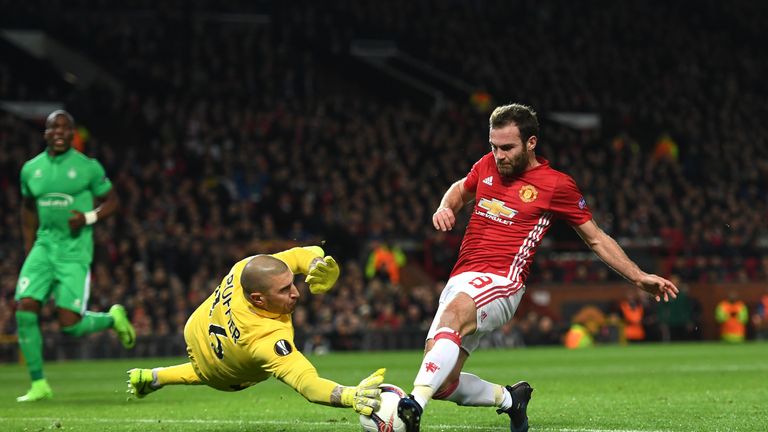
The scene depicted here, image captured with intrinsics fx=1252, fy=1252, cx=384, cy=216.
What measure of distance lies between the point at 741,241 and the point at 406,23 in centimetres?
1393

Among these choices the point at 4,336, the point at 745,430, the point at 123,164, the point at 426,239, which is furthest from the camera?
the point at 426,239

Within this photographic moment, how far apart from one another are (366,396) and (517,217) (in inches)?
68.1

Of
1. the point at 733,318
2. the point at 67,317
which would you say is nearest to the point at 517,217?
the point at 67,317

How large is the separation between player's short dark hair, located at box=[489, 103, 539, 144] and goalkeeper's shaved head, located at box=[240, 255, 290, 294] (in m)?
1.55

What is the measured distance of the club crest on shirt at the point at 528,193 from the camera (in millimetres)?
7664

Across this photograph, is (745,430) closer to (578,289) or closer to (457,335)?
(457,335)

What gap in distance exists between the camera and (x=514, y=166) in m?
7.60

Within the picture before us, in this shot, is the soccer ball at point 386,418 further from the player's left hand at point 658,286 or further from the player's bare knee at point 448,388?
the player's left hand at point 658,286

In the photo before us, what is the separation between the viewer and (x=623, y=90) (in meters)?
39.8

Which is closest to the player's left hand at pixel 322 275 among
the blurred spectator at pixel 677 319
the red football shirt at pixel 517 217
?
the red football shirt at pixel 517 217

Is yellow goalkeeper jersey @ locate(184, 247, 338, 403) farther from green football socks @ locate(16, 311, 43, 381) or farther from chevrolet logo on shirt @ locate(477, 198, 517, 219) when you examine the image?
green football socks @ locate(16, 311, 43, 381)

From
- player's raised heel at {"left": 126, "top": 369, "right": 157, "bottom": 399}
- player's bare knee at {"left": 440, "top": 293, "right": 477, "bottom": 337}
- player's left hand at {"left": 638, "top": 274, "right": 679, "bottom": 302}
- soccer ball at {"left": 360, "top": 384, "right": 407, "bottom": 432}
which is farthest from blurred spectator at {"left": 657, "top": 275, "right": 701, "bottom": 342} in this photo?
soccer ball at {"left": 360, "top": 384, "right": 407, "bottom": 432}

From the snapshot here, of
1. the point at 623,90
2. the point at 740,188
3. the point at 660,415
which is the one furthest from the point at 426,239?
the point at 660,415

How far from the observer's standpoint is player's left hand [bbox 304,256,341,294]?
294 inches
